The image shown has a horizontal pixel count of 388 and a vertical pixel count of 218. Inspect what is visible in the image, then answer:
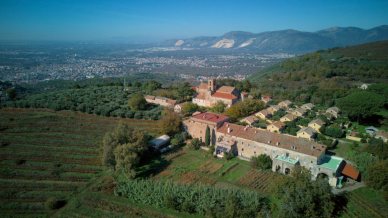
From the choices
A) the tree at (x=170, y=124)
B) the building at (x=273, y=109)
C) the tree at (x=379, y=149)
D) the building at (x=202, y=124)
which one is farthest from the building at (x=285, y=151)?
the building at (x=273, y=109)

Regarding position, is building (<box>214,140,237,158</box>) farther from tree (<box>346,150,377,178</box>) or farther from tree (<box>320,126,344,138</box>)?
tree (<box>320,126,344,138</box>)

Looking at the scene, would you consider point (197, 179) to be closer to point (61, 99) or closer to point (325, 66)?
point (61, 99)

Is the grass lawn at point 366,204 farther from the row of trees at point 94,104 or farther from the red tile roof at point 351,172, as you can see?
the row of trees at point 94,104

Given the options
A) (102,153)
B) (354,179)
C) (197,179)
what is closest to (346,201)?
(354,179)

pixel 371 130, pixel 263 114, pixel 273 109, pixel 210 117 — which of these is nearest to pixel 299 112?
pixel 273 109

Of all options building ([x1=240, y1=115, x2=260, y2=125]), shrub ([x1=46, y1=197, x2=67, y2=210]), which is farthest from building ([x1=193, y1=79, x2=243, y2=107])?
shrub ([x1=46, y1=197, x2=67, y2=210])

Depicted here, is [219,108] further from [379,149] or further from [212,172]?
[379,149]
